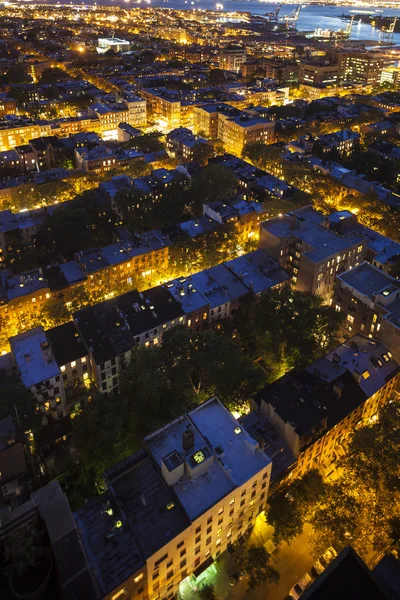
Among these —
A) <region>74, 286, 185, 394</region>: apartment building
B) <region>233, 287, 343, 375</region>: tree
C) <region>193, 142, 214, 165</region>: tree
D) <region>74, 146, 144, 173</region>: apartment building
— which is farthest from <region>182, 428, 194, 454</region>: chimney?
<region>193, 142, 214, 165</region>: tree

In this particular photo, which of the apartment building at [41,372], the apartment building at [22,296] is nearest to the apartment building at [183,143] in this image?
the apartment building at [22,296]

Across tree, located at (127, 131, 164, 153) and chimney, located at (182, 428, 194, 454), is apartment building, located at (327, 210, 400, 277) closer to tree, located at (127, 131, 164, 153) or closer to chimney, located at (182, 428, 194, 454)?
chimney, located at (182, 428, 194, 454)

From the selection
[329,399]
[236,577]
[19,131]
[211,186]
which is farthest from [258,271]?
[19,131]

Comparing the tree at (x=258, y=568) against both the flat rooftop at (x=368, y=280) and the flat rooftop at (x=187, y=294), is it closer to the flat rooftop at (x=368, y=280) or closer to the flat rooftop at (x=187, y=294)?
the flat rooftop at (x=187, y=294)

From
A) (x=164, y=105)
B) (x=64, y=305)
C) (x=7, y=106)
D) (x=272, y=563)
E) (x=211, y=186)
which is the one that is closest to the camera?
(x=272, y=563)

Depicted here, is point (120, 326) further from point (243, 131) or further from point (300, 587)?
point (243, 131)
